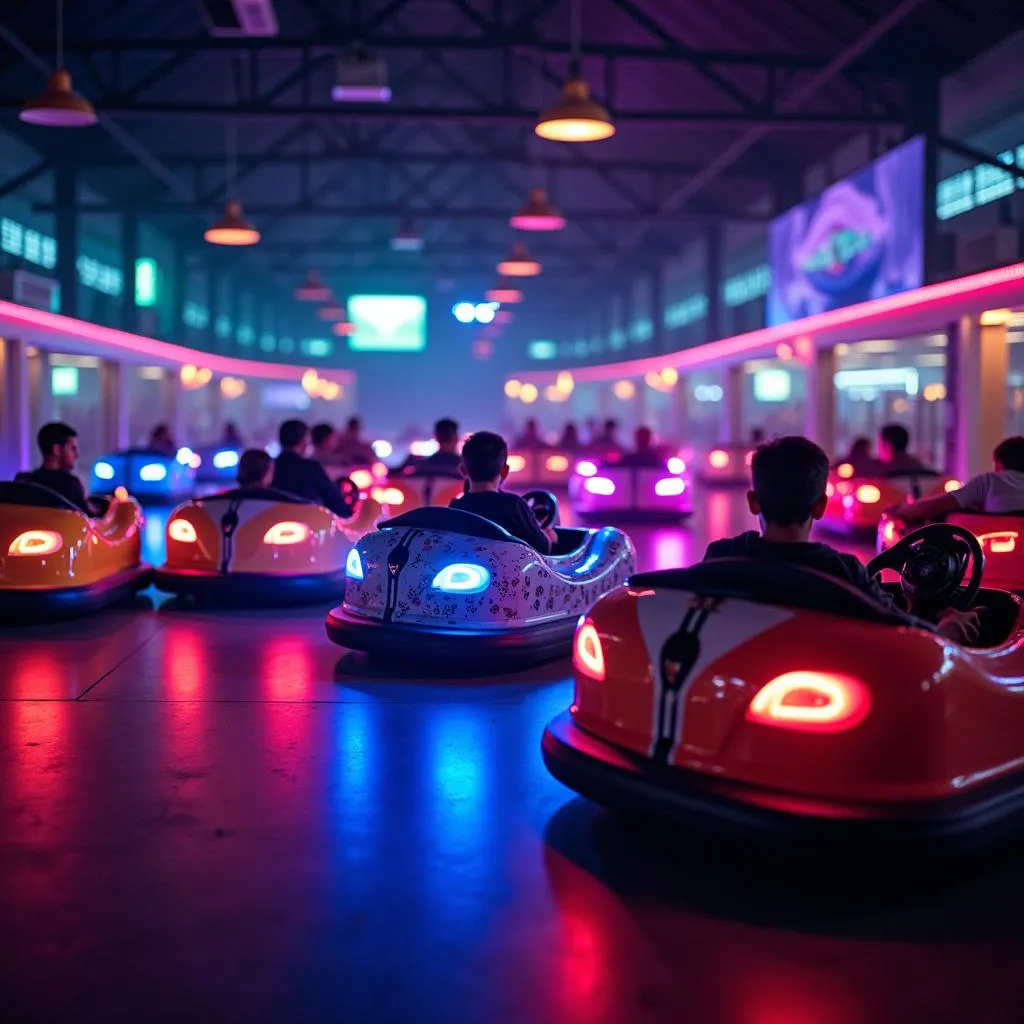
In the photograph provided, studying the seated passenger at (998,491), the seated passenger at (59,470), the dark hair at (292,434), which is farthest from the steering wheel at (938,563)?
the dark hair at (292,434)

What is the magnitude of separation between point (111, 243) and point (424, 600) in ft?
74.9

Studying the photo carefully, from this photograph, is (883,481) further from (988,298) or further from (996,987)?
(996,987)

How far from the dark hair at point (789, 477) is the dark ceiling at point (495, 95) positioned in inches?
353

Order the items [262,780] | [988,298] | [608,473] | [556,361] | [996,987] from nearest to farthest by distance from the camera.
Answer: [996,987] → [262,780] → [988,298] → [608,473] → [556,361]

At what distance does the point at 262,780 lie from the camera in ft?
11.6

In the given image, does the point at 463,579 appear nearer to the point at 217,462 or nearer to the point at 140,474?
the point at 140,474

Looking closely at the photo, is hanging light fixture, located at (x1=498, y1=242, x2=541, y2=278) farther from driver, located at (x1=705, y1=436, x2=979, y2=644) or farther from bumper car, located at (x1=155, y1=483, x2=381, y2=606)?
driver, located at (x1=705, y1=436, x2=979, y2=644)

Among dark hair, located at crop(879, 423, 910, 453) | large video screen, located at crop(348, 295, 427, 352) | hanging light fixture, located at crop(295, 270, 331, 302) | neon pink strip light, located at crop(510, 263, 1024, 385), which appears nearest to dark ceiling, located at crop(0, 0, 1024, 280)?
hanging light fixture, located at crop(295, 270, 331, 302)

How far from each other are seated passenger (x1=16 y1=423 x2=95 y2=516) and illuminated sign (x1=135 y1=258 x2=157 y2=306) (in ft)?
68.5

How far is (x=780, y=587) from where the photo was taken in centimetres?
295

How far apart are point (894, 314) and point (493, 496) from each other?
10042 mm

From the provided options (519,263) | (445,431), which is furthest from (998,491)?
(519,263)

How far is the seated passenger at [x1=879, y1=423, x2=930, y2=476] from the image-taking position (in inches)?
Result: 410

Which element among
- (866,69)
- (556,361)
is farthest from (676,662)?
(556,361)
